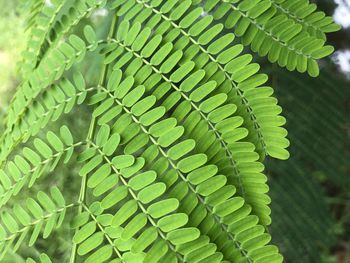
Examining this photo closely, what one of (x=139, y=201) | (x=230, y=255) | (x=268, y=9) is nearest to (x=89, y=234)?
(x=139, y=201)

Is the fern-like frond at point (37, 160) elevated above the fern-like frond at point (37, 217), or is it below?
above

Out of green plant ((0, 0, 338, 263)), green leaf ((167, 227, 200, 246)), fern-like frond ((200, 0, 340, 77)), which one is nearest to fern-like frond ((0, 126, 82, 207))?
green plant ((0, 0, 338, 263))

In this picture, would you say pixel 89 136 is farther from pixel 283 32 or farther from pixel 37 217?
pixel 283 32

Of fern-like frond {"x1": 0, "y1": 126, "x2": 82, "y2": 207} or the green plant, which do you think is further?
fern-like frond {"x1": 0, "y1": 126, "x2": 82, "y2": 207}

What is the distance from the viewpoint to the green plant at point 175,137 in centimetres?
72

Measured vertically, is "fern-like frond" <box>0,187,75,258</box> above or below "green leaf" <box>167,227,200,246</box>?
above

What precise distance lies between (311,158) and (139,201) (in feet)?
2.91

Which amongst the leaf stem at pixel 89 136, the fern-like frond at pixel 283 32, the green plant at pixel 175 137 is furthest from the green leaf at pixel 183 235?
the fern-like frond at pixel 283 32

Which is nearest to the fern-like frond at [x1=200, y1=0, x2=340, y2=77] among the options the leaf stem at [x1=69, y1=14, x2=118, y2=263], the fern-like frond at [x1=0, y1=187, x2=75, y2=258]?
the leaf stem at [x1=69, y1=14, x2=118, y2=263]

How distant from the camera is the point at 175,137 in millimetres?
765

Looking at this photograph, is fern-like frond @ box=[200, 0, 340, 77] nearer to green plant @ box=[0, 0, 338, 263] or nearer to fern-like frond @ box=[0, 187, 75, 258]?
green plant @ box=[0, 0, 338, 263]

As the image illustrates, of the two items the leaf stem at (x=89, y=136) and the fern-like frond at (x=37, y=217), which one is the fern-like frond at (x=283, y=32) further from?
the fern-like frond at (x=37, y=217)

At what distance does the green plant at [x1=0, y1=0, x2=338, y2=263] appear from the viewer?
2.36 feet

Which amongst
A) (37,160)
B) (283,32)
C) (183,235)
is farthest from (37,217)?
(283,32)
